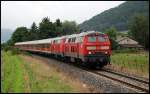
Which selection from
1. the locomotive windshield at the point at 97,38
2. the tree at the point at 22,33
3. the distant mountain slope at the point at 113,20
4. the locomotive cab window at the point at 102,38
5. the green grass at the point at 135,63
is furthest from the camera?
the distant mountain slope at the point at 113,20

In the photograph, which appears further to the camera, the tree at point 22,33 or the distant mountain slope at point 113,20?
the distant mountain slope at point 113,20

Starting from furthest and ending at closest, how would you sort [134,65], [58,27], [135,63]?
[58,27]
[135,63]
[134,65]

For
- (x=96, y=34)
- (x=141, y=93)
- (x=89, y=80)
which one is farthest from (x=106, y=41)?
(x=141, y=93)

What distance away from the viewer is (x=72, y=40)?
31750mm

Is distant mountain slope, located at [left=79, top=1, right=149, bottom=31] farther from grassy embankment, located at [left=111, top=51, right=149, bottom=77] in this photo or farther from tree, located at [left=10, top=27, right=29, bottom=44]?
grassy embankment, located at [left=111, top=51, right=149, bottom=77]

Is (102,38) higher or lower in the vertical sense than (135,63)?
higher

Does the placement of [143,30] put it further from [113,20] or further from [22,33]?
[113,20]

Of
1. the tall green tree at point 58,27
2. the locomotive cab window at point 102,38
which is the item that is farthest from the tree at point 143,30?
the tall green tree at point 58,27

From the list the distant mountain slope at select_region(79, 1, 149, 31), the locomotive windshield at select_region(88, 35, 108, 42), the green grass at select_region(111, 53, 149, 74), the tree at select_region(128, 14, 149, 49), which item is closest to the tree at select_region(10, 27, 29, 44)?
the green grass at select_region(111, 53, 149, 74)

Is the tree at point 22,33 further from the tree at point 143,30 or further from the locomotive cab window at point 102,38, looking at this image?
the locomotive cab window at point 102,38

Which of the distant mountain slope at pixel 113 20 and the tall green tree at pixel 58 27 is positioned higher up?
the distant mountain slope at pixel 113 20

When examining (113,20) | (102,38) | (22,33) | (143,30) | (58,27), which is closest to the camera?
(102,38)

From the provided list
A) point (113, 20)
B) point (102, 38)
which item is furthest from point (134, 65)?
point (113, 20)

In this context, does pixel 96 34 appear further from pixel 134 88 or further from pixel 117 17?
pixel 117 17
